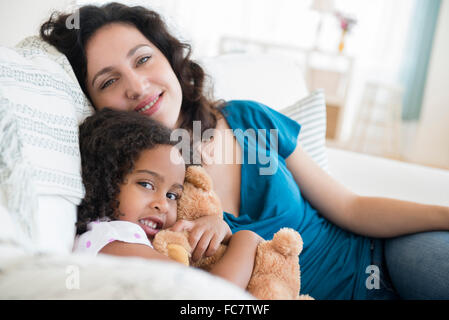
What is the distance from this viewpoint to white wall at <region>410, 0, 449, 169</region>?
382 cm

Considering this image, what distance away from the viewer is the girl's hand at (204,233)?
2.30ft

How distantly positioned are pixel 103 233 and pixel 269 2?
397 centimetres

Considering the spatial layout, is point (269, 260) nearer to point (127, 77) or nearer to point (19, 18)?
point (127, 77)

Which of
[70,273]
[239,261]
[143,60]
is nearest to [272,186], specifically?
[239,261]

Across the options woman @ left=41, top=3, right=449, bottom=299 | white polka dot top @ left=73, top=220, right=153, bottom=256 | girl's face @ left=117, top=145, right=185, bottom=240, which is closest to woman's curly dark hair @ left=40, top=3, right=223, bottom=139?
woman @ left=41, top=3, right=449, bottom=299

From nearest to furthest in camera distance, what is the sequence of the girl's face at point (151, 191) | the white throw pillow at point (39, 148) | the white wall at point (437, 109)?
the white throw pillow at point (39, 148), the girl's face at point (151, 191), the white wall at point (437, 109)

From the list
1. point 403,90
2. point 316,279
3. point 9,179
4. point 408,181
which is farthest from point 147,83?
point 403,90

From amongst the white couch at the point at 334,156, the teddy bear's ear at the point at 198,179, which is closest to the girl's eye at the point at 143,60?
the teddy bear's ear at the point at 198,179

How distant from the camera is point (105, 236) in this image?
62cm

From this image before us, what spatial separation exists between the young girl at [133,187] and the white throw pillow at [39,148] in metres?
0.04

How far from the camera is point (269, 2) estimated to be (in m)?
4.08

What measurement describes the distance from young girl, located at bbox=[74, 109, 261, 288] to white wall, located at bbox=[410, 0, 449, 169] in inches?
154

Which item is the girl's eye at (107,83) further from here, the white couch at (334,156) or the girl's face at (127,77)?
the white couch at (334,156)
